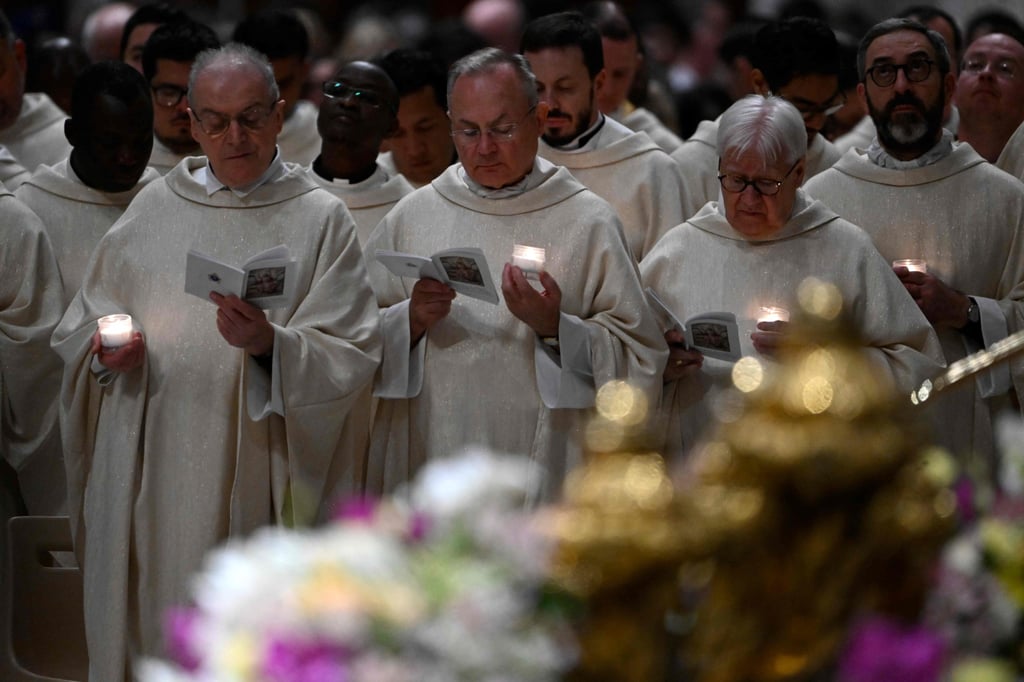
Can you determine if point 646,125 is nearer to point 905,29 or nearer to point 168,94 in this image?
point 905,29

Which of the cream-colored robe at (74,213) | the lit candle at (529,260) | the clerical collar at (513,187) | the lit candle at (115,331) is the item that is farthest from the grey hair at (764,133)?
the cream-colored robe at (74,213)

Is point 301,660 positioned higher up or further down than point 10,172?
Answer: higher up

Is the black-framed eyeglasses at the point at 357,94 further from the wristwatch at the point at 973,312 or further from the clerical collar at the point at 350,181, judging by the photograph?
the wristwatch at the point at 973,312

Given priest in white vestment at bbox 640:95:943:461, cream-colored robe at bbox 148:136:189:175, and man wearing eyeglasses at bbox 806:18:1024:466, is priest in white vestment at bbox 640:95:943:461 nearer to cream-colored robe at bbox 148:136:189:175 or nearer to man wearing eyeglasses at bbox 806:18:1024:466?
man wearing eyeglasses at bbox 806:18:1024:466

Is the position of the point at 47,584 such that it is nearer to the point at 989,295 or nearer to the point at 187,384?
the point at 187,384

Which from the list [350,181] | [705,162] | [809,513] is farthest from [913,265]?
[809,513]

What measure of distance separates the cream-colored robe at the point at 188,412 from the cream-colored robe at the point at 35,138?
2.46 m

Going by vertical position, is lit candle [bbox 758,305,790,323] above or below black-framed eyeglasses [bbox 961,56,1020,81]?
below

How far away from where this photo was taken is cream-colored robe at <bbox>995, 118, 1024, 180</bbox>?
282 inches

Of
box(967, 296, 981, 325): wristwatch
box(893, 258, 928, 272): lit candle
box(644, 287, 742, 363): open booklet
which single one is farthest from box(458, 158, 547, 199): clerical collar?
box(967, 296, 981, 325): wristwatch

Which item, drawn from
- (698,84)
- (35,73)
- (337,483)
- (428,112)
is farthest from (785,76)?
(698,84)

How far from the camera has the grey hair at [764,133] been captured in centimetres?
589

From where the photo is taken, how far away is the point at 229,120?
229 inches

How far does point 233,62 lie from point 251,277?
87cm
